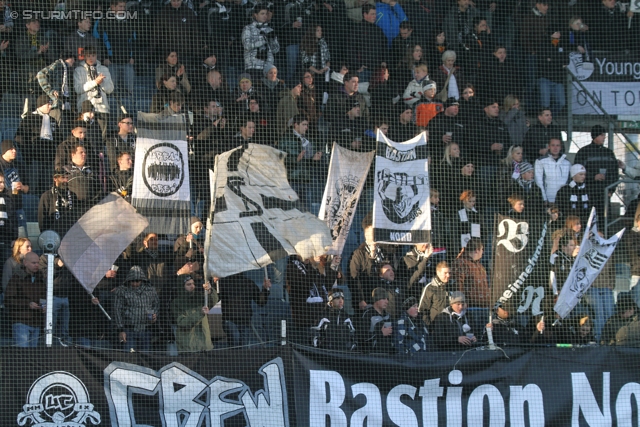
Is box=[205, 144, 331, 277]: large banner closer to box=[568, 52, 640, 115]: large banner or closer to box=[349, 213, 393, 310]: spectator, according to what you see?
box=[349, 213, 393, 310]: spectator

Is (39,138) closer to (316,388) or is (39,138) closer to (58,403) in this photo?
(58,403)

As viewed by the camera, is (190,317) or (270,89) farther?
(270,89)

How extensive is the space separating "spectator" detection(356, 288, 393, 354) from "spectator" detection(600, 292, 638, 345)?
8.99ft

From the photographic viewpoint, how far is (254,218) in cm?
1330

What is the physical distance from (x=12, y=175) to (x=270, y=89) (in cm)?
371

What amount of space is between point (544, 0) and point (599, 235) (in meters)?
4.77

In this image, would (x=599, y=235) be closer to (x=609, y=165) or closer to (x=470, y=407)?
(x=609, y=165)

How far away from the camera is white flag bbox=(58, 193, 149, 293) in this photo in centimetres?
1266

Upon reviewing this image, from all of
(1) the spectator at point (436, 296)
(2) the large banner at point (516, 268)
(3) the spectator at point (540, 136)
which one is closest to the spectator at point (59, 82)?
(1) the spectator at point (436, 296)

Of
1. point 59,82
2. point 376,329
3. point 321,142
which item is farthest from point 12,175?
point 376,329

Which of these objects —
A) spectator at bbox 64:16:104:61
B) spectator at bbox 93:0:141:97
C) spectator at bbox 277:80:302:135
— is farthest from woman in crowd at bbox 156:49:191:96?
spectator at bbox 277:80:302:135

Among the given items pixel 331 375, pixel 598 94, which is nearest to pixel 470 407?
pixel 331 375

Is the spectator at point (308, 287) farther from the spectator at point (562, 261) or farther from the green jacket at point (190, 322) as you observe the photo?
the spectator at point (562, 261)

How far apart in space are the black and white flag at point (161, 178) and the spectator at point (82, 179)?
51cm
